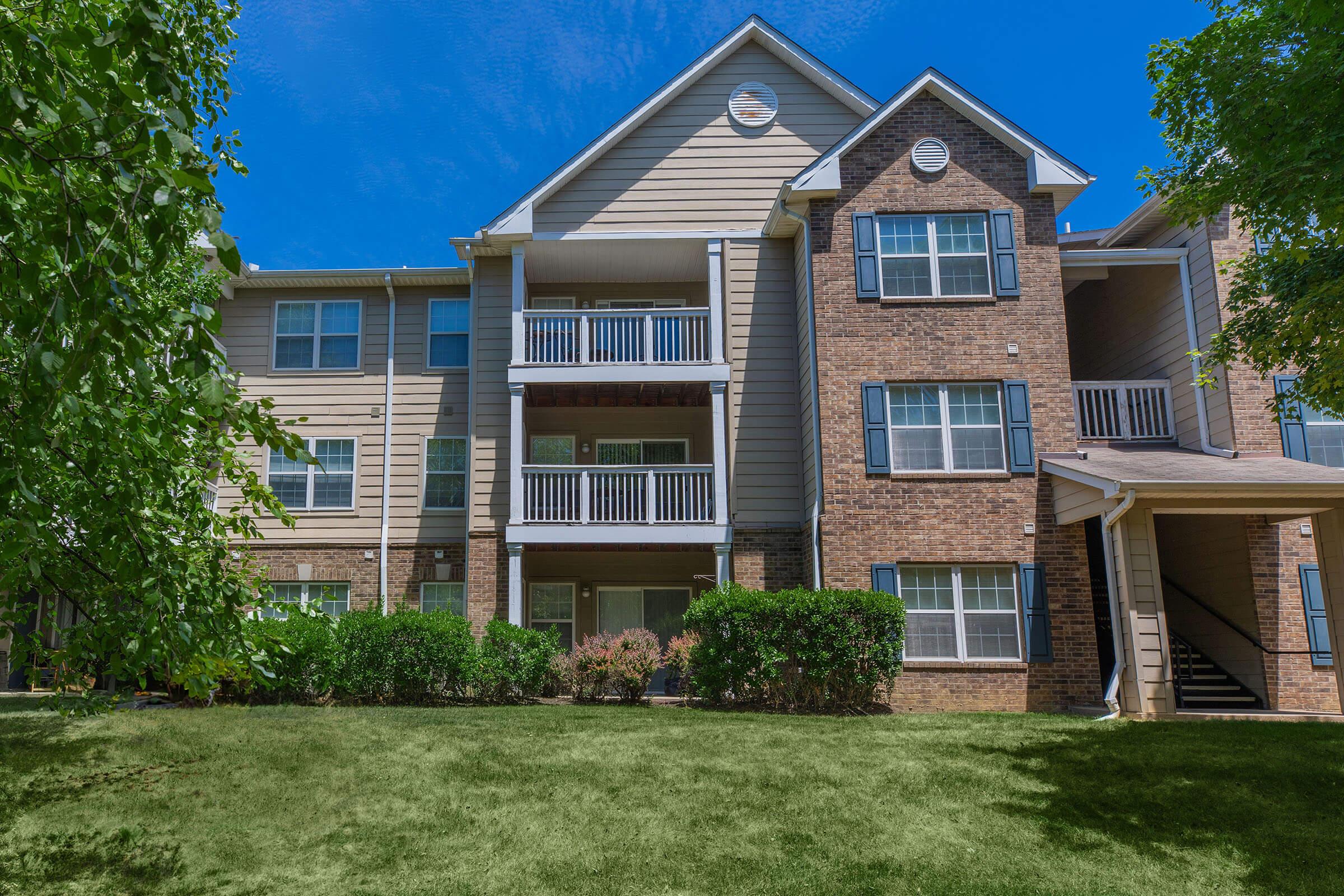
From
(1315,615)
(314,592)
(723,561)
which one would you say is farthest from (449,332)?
→ (1315,615)

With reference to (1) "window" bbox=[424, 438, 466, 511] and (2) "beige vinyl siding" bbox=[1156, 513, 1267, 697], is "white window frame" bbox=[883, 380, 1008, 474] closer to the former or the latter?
(2) "beige vinyl siding" bbox=[1156, 513, 1267, 697]

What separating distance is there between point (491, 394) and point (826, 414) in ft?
20.7

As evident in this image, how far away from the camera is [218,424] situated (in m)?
6.65

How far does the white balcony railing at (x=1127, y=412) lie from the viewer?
16484mm

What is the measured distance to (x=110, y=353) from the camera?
149 inches

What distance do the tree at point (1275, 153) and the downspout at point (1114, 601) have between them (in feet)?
7.61

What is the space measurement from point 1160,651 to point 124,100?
1353 cm

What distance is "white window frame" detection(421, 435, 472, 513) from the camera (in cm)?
1823

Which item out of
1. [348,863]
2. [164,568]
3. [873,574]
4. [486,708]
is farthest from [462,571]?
[164,568]

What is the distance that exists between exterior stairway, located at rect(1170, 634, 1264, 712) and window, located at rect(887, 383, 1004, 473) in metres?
4.06

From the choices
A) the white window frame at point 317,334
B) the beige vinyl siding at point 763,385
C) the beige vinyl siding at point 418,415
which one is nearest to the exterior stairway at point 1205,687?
the beige vinyl siding at point 763,385

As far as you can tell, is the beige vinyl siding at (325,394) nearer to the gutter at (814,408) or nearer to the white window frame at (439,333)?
the white window frame at (439,333)

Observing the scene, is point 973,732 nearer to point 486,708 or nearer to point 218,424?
point 486,708

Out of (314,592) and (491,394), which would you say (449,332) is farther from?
(314,592)
